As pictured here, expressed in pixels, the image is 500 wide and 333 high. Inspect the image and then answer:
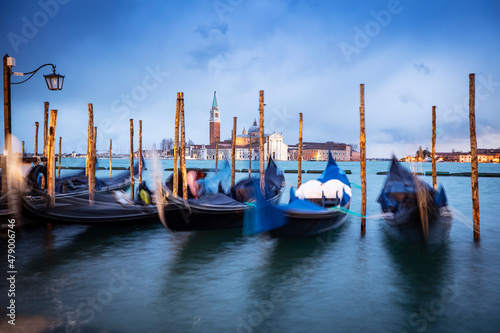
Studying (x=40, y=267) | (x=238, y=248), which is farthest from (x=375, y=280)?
(x=40, y=267)

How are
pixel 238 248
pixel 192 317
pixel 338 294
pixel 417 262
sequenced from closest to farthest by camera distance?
pixel 192 317
pixel 338 294
pixel 417 262
pixel 238 248

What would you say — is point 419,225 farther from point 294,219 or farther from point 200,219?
point 200,219

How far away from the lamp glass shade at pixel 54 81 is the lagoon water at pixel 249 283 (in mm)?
2584

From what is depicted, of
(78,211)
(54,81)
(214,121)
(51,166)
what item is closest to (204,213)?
(78,211)

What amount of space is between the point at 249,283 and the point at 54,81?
13.1ft

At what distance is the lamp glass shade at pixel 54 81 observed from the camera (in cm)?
563

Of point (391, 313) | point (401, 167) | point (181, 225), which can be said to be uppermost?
point (401, 167)

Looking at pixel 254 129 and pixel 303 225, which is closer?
pixel 303 225

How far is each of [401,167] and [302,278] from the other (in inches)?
260

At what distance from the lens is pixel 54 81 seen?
5668 mm

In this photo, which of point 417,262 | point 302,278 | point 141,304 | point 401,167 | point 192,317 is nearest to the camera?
point 192,317

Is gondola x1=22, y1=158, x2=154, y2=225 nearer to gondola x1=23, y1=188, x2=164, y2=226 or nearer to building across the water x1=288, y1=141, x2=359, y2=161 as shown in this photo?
gondola x1=23, y1=188, x2=164, y2=226

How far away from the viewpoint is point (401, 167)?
10.7 metres

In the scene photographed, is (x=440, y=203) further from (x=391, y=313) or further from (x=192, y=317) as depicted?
(x=192, y=317)
